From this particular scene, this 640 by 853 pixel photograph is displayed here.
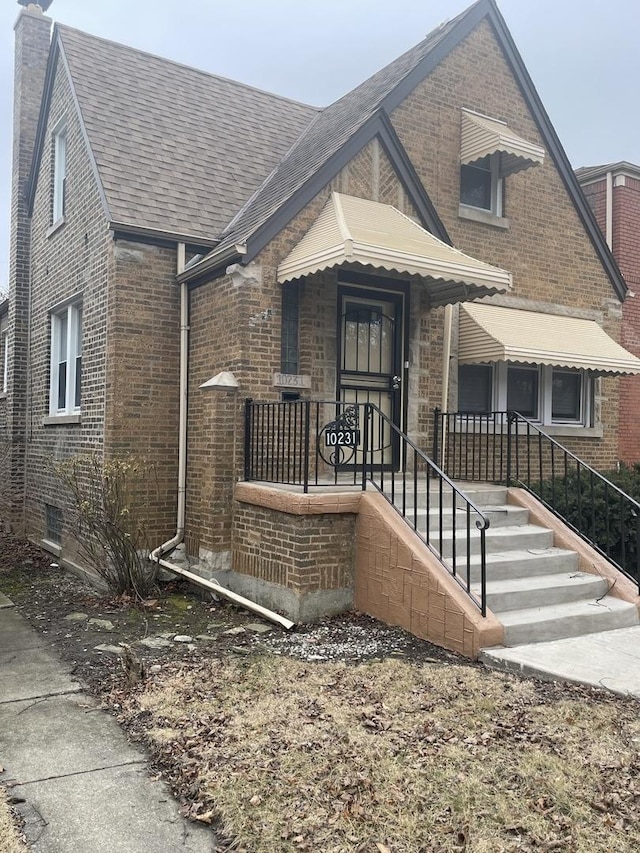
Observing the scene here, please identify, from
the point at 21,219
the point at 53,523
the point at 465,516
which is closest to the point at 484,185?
the point at 465,516

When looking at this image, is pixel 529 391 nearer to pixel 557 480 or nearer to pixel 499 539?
pixel 557 480

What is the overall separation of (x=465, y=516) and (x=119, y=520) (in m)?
3.64

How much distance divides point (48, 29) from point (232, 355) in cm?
802

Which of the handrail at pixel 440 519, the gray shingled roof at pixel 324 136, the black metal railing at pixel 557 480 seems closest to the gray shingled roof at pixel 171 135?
the gray shingled roof at pixel 324 136

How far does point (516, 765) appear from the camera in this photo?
3.79 metres

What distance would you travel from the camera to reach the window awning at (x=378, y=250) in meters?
7.14

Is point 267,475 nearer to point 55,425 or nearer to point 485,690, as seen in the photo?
point 485,690

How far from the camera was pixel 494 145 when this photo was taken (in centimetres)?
1014

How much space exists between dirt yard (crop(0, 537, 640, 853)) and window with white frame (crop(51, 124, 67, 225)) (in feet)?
23.2

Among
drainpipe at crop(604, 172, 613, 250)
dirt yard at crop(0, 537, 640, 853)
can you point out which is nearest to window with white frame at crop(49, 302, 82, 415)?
dirt yard at crop(0, 537, 640, 853)

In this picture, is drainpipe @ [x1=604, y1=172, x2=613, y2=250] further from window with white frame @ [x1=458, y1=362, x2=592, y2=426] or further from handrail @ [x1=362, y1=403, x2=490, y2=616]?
handrail @ [x1=362, y1=403, x2=490, y2=616]

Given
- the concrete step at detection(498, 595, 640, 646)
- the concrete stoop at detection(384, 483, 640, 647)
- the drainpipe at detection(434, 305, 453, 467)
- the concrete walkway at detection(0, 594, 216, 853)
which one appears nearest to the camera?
the concrete walkway at detection(0, 594, 216, 853)

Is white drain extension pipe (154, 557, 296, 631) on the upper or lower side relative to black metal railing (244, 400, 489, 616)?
lower

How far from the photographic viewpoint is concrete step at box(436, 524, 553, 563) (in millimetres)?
6750
